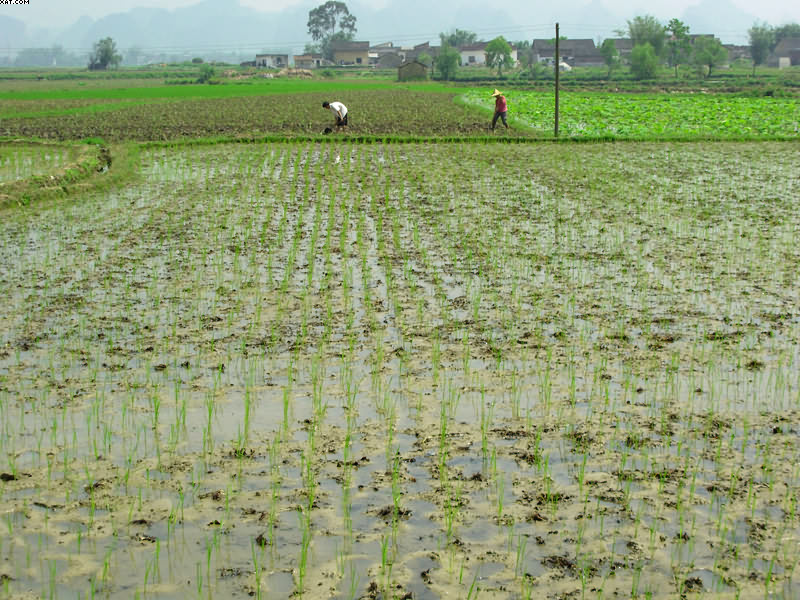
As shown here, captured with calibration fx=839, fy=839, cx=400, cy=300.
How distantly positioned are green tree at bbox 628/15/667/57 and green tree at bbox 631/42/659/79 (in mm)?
7880

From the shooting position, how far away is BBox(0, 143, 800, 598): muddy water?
321 cm

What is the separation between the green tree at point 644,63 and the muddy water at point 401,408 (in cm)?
4692

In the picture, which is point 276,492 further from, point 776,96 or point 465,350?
point 776,96

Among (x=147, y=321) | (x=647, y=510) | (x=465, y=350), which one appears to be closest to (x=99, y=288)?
(x=147, y=321)

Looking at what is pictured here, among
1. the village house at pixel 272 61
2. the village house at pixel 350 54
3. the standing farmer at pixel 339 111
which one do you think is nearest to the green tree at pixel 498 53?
the village house at pixel 350 54

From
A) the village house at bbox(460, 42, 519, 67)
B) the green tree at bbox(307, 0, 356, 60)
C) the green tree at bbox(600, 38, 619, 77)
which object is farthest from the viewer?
the green tree at bbox(307, 0, 356, 60)

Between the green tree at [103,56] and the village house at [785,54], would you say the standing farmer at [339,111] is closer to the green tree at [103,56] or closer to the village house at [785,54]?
the village house at [785,54]

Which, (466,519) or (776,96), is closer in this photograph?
(466,519)

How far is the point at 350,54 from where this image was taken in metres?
87.1

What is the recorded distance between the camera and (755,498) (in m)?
3.61

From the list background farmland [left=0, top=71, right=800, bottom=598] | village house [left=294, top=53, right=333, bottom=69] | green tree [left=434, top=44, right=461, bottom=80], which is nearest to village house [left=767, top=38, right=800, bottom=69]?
green tree [left=434, top=44, right=461, bottom=80]

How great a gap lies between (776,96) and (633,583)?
35.8 meters

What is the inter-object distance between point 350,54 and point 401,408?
86.7 m

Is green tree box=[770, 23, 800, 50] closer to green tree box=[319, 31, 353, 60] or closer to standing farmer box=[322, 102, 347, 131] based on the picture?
green tree box=[319, 31, 353, 60]
